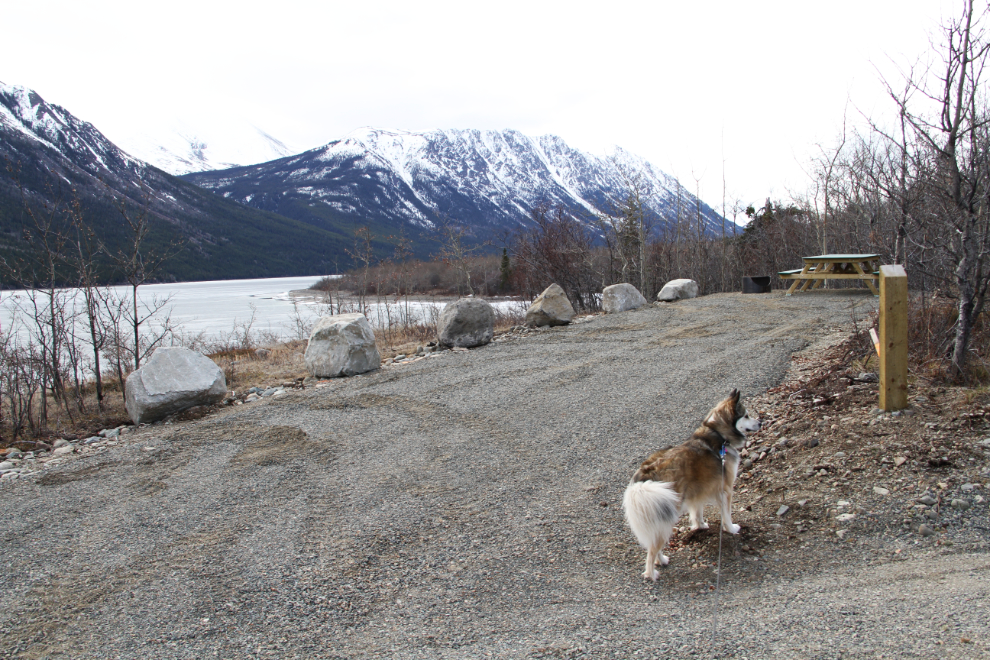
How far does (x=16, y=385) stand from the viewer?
7312mm

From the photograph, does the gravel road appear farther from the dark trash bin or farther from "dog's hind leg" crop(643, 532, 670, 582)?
the dark trash bin

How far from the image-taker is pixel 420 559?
3.52 m

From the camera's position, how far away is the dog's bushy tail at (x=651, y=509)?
9.18 feet

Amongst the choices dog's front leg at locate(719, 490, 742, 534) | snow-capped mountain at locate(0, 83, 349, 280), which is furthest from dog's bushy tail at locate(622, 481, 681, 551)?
snow-capped mountain at locate(0, 83, 349, 280)

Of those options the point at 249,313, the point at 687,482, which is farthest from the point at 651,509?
the point at 249,313

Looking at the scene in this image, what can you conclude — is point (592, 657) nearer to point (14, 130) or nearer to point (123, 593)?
point (123, 593)

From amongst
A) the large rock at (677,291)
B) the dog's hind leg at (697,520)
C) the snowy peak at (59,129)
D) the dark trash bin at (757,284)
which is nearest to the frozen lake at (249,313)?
the large rock at (677,291)

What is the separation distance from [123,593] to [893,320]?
5.58 meters

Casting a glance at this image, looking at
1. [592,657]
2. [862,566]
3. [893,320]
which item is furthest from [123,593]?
[893,320]

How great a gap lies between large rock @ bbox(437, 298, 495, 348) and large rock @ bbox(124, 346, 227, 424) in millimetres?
4495

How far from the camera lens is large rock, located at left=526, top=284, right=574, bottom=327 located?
1319 centimetres

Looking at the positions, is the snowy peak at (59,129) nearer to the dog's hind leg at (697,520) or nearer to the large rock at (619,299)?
the large rock at (619,299)

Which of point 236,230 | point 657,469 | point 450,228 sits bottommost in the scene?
point 657,469

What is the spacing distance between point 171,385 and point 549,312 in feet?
26.3
